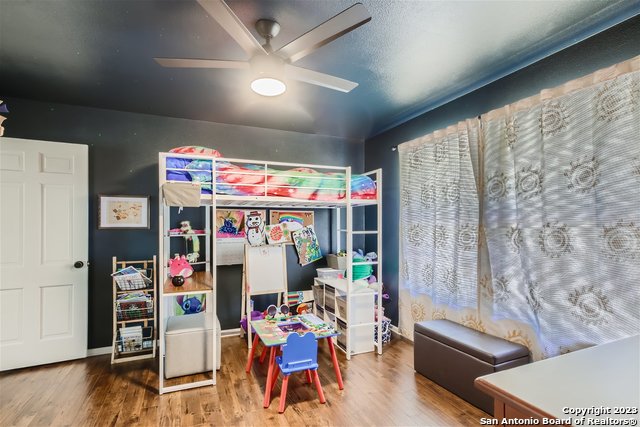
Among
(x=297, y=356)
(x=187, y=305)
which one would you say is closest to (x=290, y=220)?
(x=187, y=305)

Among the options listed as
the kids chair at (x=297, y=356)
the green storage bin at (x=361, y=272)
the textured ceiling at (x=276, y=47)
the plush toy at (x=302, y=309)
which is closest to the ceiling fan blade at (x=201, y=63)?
the textured ceiling at (x=276, y=47)

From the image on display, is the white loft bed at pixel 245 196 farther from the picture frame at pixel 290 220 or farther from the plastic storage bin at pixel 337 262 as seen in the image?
the picture frame at pixel 290 220

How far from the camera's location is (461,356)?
2389 mm

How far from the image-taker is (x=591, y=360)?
1220 millimetres

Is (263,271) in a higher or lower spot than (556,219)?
lower

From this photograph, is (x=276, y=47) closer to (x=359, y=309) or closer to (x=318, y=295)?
(x=359, y=309)

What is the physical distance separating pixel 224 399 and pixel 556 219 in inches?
106

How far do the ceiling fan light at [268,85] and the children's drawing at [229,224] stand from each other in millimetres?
1984

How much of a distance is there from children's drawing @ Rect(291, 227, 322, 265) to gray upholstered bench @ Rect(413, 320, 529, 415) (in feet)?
5.54

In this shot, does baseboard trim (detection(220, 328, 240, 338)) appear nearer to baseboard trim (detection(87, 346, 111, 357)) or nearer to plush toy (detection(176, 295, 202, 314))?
plush toy (detection(176, 295, 202, 314))

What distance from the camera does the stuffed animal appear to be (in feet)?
12.6

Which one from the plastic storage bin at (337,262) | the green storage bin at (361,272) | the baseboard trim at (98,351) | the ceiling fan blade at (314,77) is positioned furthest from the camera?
the plastic storage bin at (337,262)

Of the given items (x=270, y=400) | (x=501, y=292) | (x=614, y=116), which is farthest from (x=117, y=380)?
(x=614, y=116)

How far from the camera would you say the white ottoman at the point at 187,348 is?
268cm
